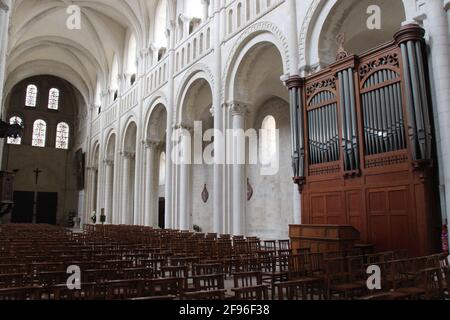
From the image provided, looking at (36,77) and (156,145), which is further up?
(36,77)

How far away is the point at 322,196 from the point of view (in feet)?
33.8

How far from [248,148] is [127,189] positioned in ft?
35.2

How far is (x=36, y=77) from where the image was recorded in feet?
131

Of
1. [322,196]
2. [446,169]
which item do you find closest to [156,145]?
[322,196]

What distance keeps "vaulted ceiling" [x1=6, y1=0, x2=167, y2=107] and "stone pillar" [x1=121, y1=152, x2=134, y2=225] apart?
7989 millimetres

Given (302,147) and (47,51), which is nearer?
(302,147)

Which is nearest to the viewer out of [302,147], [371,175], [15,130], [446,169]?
[446,169]

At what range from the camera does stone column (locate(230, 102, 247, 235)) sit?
1525 cm

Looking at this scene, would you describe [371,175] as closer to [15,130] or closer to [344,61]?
[344,61]

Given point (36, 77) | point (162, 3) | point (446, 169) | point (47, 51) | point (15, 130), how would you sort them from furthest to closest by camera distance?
point (36, 77) < point (47, 51) < point (162, 3) < point (15, 130) < point (446, 169)

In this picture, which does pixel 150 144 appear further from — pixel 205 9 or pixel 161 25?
pixel 205 9
